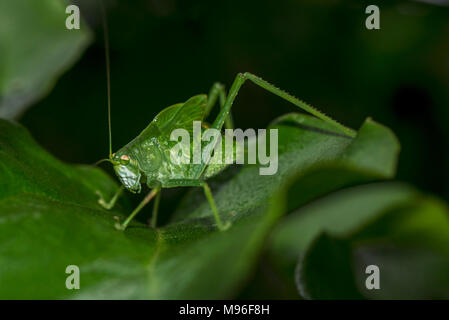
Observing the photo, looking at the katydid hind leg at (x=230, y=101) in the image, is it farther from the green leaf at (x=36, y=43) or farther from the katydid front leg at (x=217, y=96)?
the green leaf at (x=36, y=43)

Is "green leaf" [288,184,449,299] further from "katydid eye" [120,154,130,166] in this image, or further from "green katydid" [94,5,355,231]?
"katydid eye" [120,154,130,166]

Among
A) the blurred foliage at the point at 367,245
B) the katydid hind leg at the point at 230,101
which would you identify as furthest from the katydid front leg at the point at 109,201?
the blurred foliage at the point at 367,245

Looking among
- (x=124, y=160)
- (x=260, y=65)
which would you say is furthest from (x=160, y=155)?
(x=260, y=65)

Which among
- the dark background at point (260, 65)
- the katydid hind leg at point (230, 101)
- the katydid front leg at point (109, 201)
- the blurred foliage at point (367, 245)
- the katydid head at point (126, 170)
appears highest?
the dark background at point (260, 65)

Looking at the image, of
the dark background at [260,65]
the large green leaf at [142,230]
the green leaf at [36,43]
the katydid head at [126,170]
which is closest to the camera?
the large green leaf at [142,230]

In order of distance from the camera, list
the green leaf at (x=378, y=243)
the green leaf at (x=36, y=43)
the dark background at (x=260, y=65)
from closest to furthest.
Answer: the green leaf at (x=378, y=243), the green leaf at (x=36, y=43), the dark background at (x=260, y=65)

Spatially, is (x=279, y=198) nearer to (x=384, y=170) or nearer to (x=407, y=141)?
(x=384, y=170)

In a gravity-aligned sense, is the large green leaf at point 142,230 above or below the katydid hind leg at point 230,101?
below

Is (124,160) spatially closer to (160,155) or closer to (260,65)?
(160,155)
